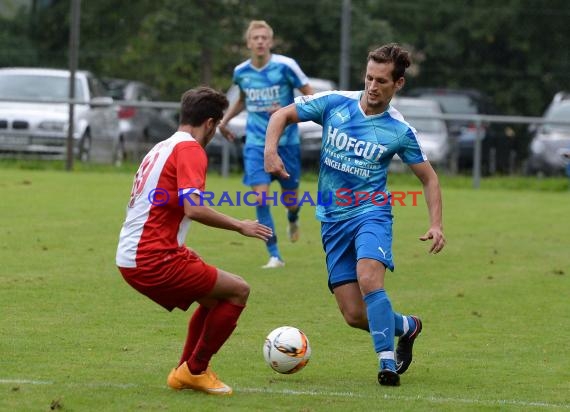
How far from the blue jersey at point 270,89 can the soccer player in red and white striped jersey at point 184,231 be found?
18.4 feet

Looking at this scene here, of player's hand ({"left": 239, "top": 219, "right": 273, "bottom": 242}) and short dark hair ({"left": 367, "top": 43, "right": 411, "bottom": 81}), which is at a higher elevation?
short dark hair ({"left": 367, "top": 43, "right": 411, "bottom": 81})

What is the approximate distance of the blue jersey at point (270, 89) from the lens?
1221cm

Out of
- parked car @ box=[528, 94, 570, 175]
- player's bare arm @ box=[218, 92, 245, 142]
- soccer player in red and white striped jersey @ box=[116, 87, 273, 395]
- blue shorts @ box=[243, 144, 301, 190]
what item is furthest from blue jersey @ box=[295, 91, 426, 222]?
parked car @ box=[528, 94, 570, 175]

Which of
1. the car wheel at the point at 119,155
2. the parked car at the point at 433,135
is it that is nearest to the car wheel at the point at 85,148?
the car wheel at the point at 119,155

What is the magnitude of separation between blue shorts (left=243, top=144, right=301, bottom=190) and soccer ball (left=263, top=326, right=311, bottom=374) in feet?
15.8

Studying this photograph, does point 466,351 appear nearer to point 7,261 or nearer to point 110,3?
point 7,261

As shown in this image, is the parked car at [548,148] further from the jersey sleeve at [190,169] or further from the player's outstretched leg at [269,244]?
the jersey sleeve at [190,169]

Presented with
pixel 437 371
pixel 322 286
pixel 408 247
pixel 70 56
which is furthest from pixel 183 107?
pixel 70 56

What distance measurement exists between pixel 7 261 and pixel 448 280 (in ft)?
13.1

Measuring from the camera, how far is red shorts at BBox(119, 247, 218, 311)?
6.38 m

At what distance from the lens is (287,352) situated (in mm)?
6938

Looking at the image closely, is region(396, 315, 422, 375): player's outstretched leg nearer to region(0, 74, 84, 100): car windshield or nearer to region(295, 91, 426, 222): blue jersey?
region(295, 91, 426, 222): blue jersey

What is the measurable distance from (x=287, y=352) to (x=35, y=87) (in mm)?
16021

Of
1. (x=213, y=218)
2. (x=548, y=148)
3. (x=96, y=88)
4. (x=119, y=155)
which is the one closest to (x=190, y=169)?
(x=213, y=218)
